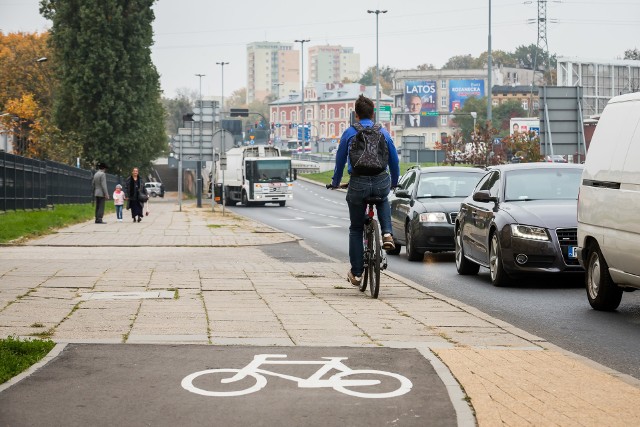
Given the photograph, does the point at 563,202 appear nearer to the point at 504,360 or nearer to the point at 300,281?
the point at 300,281

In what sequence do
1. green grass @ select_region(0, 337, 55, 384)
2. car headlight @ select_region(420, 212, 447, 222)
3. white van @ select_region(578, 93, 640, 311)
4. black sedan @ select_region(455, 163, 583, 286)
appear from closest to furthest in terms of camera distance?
green grass @ select_region(0, 337, 55, 384) → white van @ select_region(578, 93, 640, 311) → black sedan @ select_region(455, 163, 583, 286) → car headlight @ select_region(420, 212, 447, 222)

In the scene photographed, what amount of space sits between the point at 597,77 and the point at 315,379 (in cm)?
8978

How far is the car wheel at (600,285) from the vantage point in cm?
1205

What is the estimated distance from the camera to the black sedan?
15009 millimetres

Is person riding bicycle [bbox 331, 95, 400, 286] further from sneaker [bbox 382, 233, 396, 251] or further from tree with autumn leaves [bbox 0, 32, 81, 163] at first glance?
tree with autumn leaves [bbox 0, 32, 81, 163]

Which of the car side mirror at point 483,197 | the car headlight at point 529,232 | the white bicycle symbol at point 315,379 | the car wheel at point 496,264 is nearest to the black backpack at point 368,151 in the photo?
the car headlight at point 529,232

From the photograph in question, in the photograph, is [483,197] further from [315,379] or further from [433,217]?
[315,379]

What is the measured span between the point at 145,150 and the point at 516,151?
2273 cm

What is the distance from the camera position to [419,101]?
191m

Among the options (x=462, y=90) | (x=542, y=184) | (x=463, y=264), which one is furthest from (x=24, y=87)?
(x=462, y=90)

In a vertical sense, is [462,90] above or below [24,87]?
above

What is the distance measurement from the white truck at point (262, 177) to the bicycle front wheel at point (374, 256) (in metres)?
55.5

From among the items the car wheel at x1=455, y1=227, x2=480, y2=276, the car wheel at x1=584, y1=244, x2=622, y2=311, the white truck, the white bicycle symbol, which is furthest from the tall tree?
the white bicycle symbol

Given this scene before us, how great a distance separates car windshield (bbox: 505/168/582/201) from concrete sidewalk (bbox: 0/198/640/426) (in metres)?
2.03
